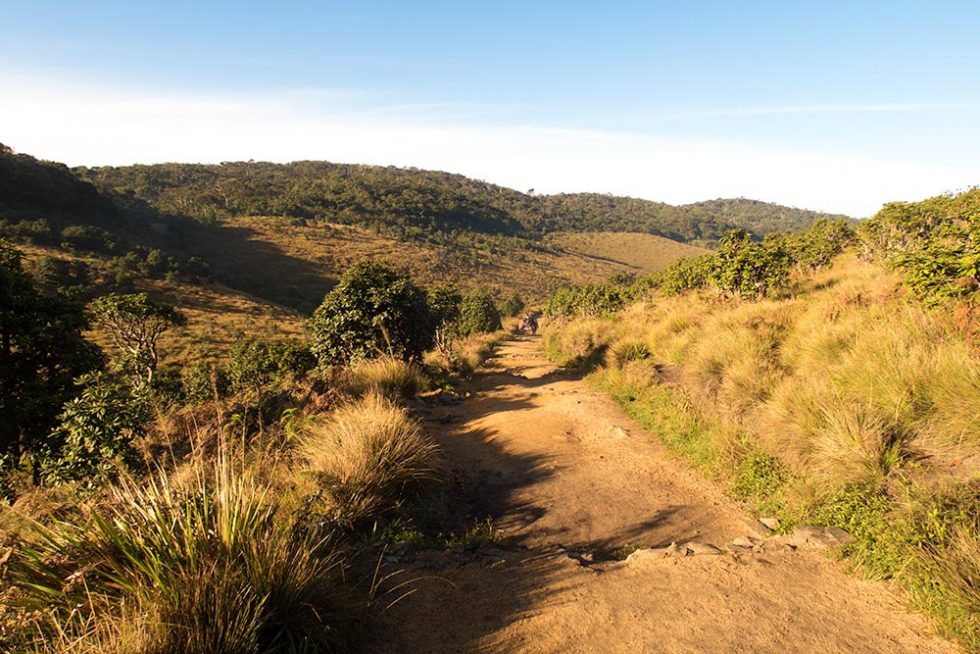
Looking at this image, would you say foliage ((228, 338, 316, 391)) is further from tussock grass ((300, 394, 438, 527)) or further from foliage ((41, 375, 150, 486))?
tussock grass ((300, 394, 438, 527))

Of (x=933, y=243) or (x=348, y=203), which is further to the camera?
(x=348, y=203)

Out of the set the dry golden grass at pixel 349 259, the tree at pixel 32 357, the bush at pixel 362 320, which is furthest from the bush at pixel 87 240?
the bush at pixel 362 320

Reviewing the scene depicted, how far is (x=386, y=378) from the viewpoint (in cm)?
1005

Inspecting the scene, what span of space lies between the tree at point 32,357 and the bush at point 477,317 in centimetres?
2840

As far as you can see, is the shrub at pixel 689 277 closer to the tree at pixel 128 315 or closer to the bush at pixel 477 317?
the bush at pixel 477 317

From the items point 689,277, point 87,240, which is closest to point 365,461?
point 689,277

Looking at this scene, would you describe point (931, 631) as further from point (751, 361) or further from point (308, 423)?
point (308, 423)

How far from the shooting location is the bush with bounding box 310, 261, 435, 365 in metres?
11.0

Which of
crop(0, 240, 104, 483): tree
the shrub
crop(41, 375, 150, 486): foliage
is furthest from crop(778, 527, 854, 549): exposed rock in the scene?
the shrub

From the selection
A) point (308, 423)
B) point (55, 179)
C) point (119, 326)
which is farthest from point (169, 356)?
point (55, 179)

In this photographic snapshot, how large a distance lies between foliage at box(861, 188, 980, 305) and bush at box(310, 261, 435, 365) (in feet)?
30.6

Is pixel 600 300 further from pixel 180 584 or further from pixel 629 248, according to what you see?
pixel 629 248

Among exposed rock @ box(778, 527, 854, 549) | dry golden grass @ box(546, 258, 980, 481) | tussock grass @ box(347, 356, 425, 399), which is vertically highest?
dry golden grass @ box(546, 258, 980, 481)

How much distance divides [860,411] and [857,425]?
0.78 feet
